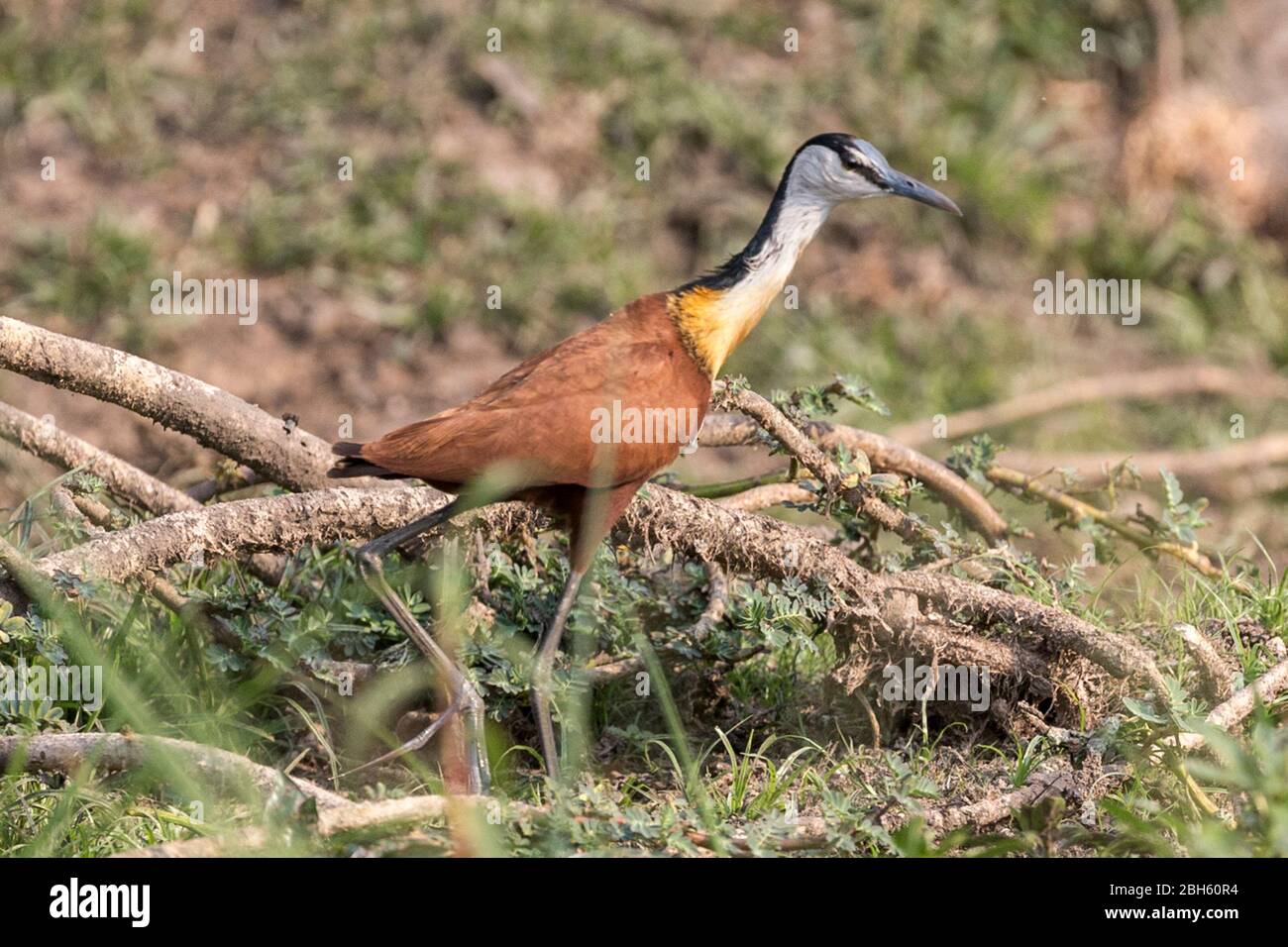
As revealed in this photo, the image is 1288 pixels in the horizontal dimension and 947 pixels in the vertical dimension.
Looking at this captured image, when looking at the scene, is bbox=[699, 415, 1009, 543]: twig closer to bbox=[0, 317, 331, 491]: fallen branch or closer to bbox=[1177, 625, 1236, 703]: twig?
bbox=[1177, 625, 1236, 703]: twig

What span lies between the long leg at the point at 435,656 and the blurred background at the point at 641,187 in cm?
354

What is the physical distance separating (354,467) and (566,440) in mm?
495

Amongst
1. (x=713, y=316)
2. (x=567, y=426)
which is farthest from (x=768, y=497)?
(x=567, y=426)

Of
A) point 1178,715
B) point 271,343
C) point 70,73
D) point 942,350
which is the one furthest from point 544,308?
point 1178,715

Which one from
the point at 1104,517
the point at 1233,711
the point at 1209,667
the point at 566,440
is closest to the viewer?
the point at 1233,711

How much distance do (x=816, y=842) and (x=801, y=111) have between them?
625 centimetres

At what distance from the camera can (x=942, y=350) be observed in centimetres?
798

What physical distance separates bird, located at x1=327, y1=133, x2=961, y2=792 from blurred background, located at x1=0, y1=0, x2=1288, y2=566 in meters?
3.26

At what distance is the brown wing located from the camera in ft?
11.9

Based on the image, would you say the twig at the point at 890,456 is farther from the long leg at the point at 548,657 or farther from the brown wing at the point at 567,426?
the long leg at the point at 548,657

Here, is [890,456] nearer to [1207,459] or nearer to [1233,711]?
[1233,711]

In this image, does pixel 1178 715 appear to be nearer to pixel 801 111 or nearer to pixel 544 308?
pixel 544 308

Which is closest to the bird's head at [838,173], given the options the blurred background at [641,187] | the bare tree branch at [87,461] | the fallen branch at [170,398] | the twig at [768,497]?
the twig at [768,497]

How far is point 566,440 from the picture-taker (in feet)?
12.1
